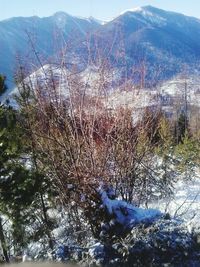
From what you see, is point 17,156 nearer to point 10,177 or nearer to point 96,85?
point 10,177

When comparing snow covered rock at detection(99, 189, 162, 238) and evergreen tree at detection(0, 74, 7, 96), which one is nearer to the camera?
snow covered rock at detection(99, 189, 162, 238)

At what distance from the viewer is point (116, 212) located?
662 centimetres

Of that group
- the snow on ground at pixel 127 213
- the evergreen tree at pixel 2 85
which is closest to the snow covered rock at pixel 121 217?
the snow on ground at pixel 127 213

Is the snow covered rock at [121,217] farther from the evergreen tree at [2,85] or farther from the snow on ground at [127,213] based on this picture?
the evergreen tree at [2,85]

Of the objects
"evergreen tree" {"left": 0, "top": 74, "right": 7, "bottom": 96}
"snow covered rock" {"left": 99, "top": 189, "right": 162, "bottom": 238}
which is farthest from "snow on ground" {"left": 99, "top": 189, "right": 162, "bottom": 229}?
"evergreen tree" {"left": 0, "top": 74, "right": 7, "bottom": 96}

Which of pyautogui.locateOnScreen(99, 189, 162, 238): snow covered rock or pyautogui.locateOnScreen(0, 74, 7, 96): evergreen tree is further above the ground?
pyautogui.locateOnScreen(0, 74, 7, 96): evergreen tree

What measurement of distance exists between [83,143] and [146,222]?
1.69m

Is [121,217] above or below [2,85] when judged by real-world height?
below

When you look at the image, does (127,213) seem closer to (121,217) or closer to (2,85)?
(121,217)

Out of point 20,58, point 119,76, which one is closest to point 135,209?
point 119,76

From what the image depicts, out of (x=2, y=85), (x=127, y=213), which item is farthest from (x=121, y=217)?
(x=2, y=85)

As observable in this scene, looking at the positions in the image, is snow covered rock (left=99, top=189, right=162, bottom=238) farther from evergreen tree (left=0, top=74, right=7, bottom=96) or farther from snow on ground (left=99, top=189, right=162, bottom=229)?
evergreen tree (left=0, top=74, right=7, bottom=96)

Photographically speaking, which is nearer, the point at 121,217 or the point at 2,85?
the point at 121,217

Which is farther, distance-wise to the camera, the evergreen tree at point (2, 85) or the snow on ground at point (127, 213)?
the evergreen tree at point (2, 85)
